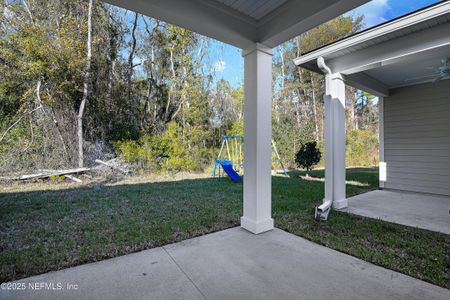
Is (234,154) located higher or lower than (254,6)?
lower

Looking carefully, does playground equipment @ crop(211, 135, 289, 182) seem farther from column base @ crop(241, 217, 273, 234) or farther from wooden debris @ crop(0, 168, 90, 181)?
column base @ crop(241, 217, 273, 234)

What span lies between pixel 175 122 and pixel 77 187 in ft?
13.0

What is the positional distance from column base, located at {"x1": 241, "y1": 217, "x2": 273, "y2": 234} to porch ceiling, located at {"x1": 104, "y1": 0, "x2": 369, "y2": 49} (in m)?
2.09

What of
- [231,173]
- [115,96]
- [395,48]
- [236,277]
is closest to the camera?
[236,277]

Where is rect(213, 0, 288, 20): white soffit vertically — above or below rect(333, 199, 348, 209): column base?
above

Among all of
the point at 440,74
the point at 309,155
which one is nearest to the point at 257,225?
the point at 440,74

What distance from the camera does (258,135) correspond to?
2.63m

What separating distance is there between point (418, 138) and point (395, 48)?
302 centimetres

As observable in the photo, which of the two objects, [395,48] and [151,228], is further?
[395,48]

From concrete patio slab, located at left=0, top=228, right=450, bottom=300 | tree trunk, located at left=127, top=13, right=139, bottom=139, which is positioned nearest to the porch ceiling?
concrete patio slab, located at left=0, top=228, right=450, bottom=300

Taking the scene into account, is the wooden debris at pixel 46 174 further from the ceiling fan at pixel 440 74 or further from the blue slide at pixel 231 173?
the ceiling fan at pixel 440 74

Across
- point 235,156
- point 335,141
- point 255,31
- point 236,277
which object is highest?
point 255,31

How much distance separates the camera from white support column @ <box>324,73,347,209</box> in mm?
3737

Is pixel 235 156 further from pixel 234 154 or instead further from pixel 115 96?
pixel 115 96
